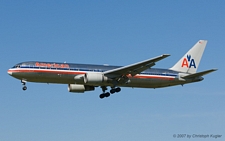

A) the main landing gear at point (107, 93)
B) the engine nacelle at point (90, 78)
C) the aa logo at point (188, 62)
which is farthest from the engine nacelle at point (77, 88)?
the aa logo at point (188, 62)

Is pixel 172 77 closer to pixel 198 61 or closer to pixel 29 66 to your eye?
pixel 198 61

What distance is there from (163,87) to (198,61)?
7.34 metres

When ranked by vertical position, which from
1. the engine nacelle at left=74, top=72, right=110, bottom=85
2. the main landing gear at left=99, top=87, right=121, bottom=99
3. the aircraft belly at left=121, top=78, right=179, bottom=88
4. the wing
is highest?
the wing

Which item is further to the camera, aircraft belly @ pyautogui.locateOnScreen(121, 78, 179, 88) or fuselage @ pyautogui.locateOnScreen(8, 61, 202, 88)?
aircraft belly @ pyautogui.locateOnScreen(121, 78, 179, 88)

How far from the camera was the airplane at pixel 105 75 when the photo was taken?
5338cm

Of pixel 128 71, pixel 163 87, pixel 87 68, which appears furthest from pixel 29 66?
pixel 163 87

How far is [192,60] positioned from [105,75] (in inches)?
576

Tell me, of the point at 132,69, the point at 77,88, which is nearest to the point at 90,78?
the point at 132,69

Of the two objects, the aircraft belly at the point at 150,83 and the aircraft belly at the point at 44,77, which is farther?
the aircraft belly at the point at 150,83

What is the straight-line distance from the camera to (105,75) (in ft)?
181

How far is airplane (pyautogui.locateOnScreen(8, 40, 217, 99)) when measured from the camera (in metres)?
53.4

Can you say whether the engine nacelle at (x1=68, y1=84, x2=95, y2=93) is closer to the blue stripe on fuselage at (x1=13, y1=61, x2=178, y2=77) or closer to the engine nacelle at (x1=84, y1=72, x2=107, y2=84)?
the blue stripe on fuselage at (x1=13, y1=61, x2=178, y2=77)

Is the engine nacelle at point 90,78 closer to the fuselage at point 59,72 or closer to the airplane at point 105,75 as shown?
the airplane at point 105,75

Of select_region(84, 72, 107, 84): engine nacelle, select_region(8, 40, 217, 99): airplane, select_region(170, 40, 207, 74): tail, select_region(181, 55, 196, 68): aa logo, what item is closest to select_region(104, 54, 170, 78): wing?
select_region(8, 40, 217, 99): airplane
